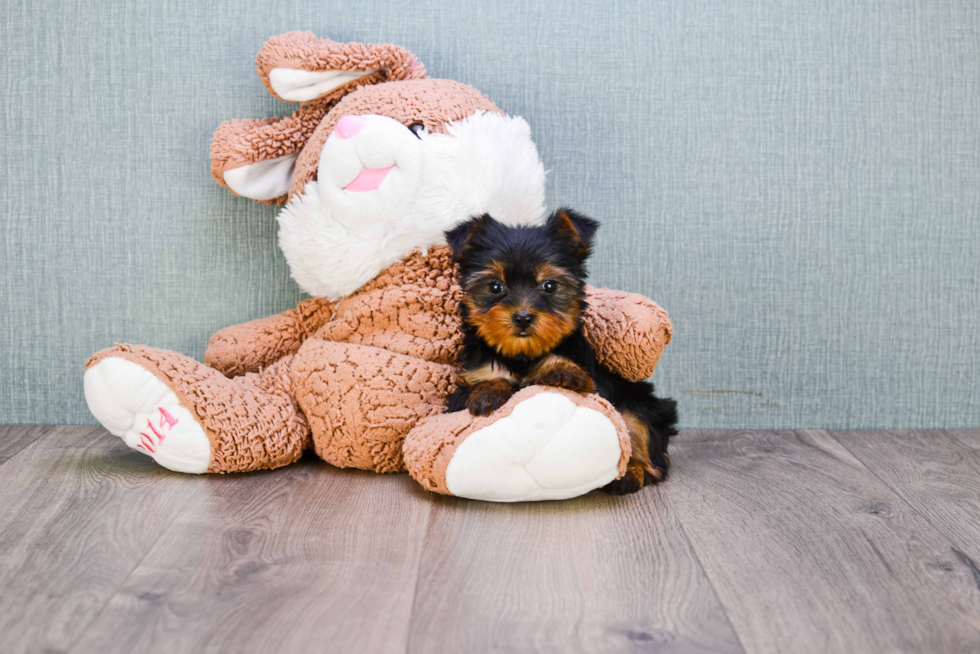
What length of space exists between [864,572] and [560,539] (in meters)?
0.49

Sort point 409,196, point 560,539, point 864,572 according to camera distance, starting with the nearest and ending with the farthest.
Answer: point 864,572, point 560,539, point 409,196

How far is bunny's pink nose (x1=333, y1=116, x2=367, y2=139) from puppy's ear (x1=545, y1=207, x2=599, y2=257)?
484mm

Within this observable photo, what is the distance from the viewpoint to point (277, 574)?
121 cm

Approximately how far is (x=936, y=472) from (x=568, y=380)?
3.20 feet

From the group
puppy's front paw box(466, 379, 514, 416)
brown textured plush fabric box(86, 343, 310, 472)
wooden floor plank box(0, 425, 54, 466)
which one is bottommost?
wooden floor plank box(0, 425, 54, 466)

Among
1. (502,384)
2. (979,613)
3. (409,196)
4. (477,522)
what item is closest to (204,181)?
(409,196)

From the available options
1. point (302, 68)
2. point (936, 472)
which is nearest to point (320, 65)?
point (302, 68)

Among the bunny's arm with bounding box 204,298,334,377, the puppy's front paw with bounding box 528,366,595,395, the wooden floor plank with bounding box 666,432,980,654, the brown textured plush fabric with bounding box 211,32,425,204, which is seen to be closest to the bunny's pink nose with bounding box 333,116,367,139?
the brown textured plush fabric with bounding box 211,32,425,204

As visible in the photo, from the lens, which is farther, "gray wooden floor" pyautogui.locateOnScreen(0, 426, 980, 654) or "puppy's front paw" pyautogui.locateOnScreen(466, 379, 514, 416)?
"puppy's front paw" pyautogui.locateOnScreen(466, 379, 514, 416)

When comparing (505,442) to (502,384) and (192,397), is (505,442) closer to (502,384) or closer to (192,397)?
(502,384)

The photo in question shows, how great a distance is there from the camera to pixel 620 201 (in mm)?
2117

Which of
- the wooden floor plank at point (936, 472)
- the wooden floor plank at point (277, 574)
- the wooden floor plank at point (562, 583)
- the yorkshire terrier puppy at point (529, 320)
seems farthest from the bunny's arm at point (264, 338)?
the wooden floor plank at point (936, 472)

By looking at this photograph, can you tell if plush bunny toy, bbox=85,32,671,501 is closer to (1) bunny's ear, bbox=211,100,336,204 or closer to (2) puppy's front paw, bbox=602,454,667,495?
(1) bunny's ear, bbox=211,100,336,204

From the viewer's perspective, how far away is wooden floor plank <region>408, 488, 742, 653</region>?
3.41ft
